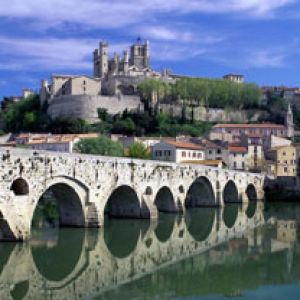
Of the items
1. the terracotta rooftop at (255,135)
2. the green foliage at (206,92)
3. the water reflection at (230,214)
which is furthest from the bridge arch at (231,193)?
the green foliage at (206,92)

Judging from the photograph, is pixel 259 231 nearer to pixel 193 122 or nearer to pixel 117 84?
pixel 193 122

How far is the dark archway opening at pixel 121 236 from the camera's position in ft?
70.1

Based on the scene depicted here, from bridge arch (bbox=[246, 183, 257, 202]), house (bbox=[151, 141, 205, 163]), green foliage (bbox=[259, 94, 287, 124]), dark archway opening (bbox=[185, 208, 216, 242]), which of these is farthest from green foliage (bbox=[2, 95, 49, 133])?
dark archway opening (bbox=[185, 208, 216, 242])

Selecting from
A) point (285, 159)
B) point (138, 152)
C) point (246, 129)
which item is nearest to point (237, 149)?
point (285, 159)

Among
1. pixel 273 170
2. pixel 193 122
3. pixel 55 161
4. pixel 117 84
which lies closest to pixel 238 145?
pixel 273 170

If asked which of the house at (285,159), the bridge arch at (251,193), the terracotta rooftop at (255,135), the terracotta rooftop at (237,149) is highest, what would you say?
the terracotta rooftop at (255,135)

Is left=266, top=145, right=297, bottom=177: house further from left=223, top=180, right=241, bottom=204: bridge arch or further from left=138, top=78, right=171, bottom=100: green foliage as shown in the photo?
left=138, top=78, right=171, bottom=100: green foliage

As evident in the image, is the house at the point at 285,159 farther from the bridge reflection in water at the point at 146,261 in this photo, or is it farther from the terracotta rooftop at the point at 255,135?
the bridge reflection in water at the point at 146,261

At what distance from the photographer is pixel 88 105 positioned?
83688mm

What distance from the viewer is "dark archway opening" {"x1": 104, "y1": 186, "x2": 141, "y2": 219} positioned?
28.7m

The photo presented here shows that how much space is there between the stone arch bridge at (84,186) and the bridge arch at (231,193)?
7313 mm

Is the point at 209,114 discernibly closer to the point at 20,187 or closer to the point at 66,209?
the point at 66,209

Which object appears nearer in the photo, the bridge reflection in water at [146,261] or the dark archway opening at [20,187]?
the bridge reflection in water at [146,261]

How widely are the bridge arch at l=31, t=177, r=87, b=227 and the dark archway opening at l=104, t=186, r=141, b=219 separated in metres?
4.23
